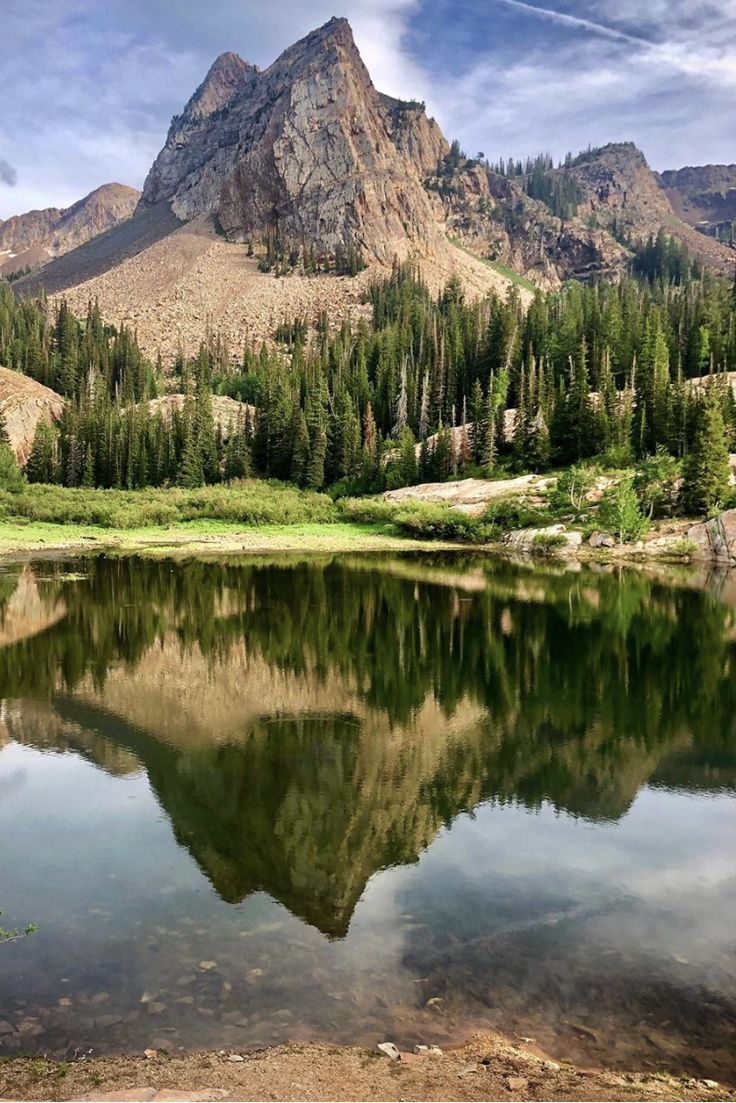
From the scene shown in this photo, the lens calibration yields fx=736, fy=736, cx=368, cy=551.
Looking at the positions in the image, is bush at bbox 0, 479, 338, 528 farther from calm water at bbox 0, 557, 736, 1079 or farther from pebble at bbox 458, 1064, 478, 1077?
pebble at bbox 458, 1064, 478, 1077

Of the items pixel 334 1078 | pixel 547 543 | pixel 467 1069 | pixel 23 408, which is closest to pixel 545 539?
pixel 547 543

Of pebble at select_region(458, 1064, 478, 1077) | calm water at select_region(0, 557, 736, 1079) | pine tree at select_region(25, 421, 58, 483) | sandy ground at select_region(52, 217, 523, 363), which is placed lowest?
calm water at select_region(0, 557, 736, 1079)

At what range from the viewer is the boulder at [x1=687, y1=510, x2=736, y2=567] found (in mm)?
56062

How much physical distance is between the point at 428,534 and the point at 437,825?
2340 inches

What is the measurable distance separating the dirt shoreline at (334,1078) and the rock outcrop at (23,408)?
105 m

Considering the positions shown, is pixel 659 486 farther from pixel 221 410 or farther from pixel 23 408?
pixel 23 408

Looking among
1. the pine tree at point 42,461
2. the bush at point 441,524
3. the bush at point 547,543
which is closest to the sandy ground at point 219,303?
the pine tree at point 42,461

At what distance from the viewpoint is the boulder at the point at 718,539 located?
56.1m

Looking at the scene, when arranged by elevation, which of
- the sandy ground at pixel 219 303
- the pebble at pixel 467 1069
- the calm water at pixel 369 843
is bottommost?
the calm water at pixel 369 843

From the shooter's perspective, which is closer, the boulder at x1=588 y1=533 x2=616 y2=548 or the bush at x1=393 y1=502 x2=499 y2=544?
the boulder at x1=588 y1=533 x2=616 y2=548

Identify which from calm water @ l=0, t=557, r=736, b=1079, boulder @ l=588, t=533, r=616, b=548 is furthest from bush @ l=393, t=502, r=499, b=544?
calm water @ l=0, t=557, r=736, b=1079

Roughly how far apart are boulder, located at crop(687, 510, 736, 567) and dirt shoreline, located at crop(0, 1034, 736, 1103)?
54.4 meters

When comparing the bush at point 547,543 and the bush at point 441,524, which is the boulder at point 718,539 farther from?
the bush at point 441,524

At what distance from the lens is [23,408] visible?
10444 centimetres
